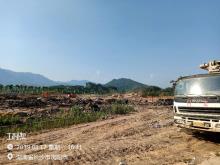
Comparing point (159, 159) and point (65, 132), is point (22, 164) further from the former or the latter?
point (65, 132)

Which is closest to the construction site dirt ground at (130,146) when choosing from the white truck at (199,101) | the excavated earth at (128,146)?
the excavated earth at (128,146)

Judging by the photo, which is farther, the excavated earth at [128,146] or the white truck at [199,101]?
the white truck at [199,101]

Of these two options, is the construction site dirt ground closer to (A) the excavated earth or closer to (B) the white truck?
(A) the excavated earth

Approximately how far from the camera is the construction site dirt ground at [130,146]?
339 inches

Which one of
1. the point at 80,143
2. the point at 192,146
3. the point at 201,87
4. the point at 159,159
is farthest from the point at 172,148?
the point at 80,143

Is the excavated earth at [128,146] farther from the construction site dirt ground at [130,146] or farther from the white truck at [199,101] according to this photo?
the white truck at [199,101]

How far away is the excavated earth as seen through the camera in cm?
859

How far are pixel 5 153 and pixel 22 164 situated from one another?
1572 mm

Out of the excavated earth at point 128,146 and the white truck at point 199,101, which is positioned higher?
the white truck at point 199,101

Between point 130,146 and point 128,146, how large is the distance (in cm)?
7

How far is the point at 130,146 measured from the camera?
10344 mm

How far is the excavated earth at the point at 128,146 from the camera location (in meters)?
8.59

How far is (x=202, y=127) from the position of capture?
32.2ft

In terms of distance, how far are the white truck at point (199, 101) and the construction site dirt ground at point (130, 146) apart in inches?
33.7
